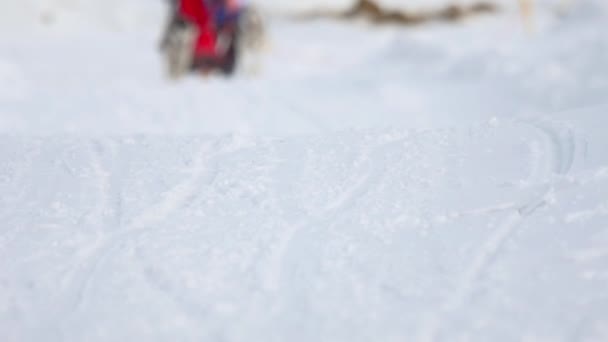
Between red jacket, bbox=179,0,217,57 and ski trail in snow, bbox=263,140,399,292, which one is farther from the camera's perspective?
red jacket, bbox=179,0,217,57

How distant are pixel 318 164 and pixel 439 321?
1267mm

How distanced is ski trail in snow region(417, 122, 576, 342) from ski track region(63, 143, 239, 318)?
939 mm

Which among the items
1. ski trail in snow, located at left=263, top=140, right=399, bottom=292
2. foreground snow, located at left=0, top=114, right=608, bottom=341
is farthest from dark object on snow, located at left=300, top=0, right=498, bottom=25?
ski trail in snow, located at left=263, top=140, right=399, bottom=292

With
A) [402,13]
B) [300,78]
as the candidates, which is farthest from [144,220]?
[402,13]

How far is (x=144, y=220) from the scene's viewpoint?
2.49 meters

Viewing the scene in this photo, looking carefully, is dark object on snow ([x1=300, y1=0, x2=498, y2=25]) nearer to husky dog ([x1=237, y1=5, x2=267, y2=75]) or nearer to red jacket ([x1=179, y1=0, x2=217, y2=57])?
husky dog ([x1=237, y1=5, x2=267, y2=75])

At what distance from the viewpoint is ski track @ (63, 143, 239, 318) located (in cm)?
205

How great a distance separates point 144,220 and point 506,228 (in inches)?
47.4

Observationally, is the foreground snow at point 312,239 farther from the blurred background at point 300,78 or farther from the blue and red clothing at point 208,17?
the blue and red clothing at point 208,17

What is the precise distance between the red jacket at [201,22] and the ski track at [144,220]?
5.05m

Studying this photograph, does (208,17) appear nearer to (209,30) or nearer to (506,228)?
(209,30)

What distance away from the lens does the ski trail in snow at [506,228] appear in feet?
6.02

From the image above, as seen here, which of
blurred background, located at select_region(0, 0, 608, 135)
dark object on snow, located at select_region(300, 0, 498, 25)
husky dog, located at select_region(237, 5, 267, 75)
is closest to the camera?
blurred background, located at select_region(0, 0, 608, 135)

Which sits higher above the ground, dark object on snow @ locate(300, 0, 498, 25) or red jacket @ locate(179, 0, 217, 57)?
red jacket @ locate(179, 0, 217, 57)
